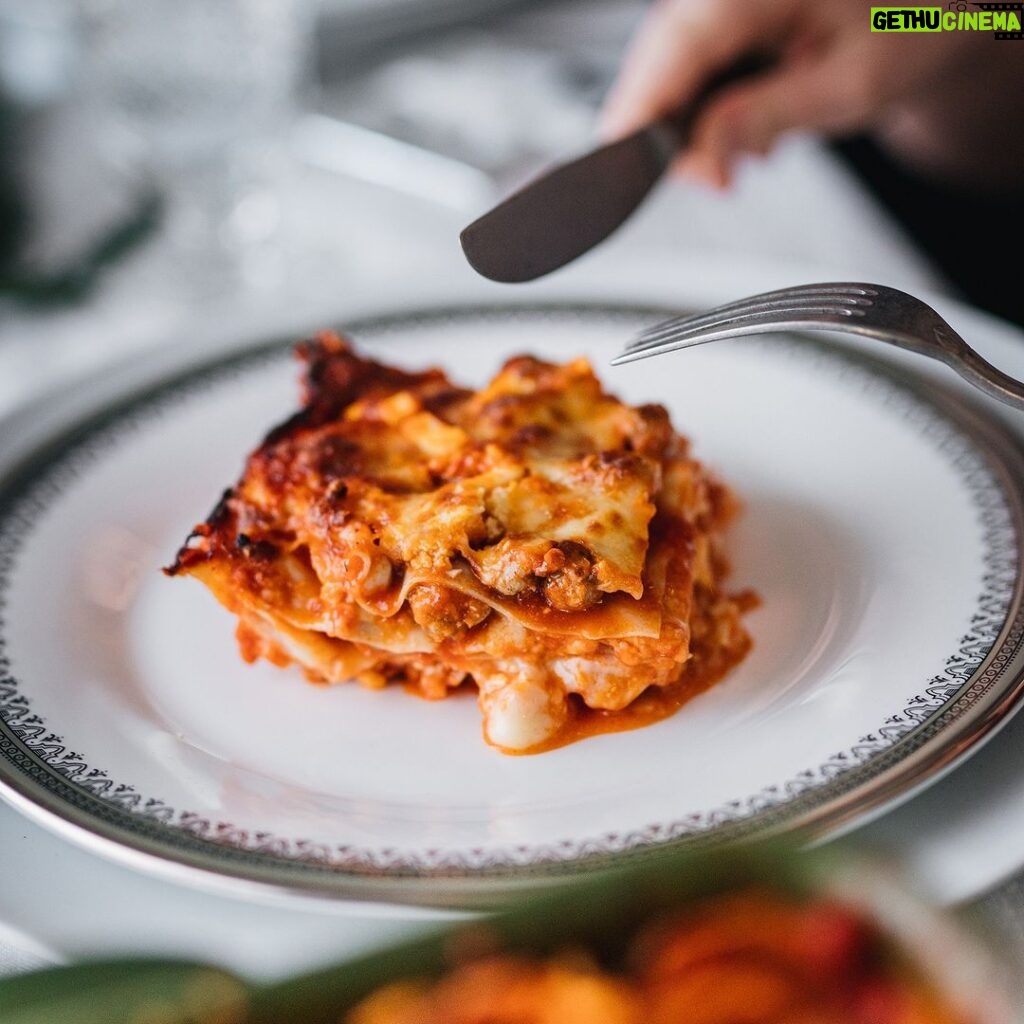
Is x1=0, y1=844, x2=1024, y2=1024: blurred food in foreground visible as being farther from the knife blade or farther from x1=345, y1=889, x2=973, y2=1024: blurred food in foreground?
Result: the knife blade

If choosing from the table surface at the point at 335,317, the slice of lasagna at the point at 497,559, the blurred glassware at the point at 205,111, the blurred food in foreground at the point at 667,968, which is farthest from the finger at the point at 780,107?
the blurred food in foreground at the point at 667,968

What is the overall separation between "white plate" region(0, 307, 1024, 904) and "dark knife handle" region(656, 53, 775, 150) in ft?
1.51

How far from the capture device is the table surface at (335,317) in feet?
3.90

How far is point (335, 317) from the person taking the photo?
2.37 metres

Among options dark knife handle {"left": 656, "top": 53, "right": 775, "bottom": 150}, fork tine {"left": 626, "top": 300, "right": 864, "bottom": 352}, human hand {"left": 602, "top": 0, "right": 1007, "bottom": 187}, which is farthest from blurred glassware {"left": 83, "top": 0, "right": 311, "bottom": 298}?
fork tine {"left": 626, "top": 300, "right": 864, "bottom": 352}

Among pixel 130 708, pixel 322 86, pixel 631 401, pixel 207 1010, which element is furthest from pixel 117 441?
pixel 322 86

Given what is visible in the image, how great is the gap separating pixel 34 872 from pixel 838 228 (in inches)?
85.0

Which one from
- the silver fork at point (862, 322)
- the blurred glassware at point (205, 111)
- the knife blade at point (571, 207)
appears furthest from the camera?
the blurred glassware at point (205, 111)

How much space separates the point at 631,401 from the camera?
2113mm

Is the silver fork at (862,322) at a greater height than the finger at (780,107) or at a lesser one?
lesser

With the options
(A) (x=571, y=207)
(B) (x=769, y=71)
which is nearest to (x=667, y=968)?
(A) (x=571, y=207)

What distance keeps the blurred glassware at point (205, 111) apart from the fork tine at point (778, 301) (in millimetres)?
1730

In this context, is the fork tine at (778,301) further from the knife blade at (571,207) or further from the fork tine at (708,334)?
the knife blade at (571,207)

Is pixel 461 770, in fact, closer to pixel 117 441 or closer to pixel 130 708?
pixel 130 708
